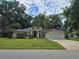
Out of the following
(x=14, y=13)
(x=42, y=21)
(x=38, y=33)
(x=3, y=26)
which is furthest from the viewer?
(x=14, y=13)

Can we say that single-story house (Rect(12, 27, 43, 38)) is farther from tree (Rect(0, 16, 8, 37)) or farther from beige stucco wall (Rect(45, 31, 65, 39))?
beige stucco wall (Rect(45, 31, 65, 39))

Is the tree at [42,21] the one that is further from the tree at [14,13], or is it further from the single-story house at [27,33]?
the tree at [14,13]

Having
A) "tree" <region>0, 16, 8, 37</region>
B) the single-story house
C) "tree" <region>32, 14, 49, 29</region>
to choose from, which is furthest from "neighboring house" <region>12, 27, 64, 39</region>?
"tree" <region>32, 14, 49, 29</region>

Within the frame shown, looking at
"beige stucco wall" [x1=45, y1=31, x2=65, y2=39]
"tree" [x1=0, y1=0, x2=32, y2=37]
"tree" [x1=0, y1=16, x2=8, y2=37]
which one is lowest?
"beige stucco wall" [x1=45, y1=31, x2=65, y2=39]

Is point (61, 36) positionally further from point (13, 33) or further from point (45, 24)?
point (13, 33)

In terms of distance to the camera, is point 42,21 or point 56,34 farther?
point 42,21

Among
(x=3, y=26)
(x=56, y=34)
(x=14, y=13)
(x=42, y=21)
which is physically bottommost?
(x=56, y=34)

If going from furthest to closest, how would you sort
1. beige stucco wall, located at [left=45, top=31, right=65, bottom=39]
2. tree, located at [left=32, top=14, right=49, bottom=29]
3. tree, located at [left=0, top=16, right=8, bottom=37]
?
1. tree, located at [left=32, top=14, right=49, bottom=29]
2. beige stucco wall, located at [left=45, top=31, right=65, bottom=39]
3. tree, located at [left=0, top=16, right=8, bottom=37]

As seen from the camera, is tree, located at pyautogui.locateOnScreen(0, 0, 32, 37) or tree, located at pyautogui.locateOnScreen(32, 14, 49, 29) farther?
tree, located at pyautogui.locateOnScreen(0, 0, 32, 37)

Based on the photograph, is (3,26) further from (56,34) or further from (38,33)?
(56,34)

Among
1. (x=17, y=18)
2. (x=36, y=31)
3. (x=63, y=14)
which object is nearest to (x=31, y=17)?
(x=17, y=18)

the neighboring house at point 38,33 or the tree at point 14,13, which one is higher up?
the tree at point 14,13

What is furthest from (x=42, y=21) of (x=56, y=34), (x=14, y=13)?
Answer: (x=14, y=13)

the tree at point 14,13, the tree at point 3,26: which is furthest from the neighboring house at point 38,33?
the tree at point 14,13
